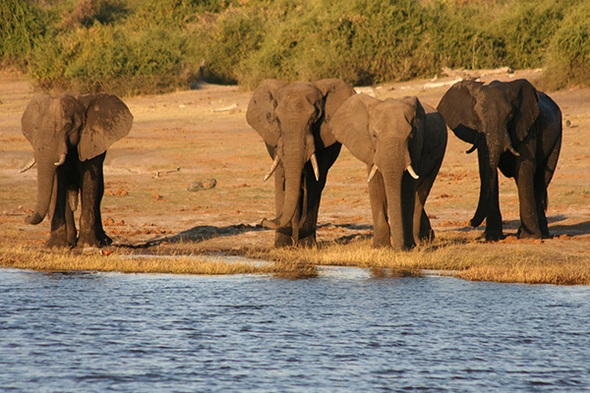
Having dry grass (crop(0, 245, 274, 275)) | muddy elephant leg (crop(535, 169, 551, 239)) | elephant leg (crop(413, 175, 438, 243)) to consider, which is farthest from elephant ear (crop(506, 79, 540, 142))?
dry grass (crop(0, 245, 274, 275))

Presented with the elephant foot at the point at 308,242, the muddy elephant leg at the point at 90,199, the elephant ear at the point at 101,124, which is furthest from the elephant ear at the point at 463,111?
the muddy elephant leg at the point at 90,199

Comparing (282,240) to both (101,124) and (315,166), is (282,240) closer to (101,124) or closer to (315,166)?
(315,166)

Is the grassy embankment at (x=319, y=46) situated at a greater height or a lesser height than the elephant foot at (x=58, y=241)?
greater

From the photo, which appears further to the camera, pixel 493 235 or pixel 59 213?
pixel 493 235

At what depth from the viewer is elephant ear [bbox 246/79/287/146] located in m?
17.0

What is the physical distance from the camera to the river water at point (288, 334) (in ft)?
33.1

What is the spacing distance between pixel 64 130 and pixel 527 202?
6.68m

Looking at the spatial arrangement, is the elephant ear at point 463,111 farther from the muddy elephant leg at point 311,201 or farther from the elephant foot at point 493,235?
the muddy elephant leg at point 311,201

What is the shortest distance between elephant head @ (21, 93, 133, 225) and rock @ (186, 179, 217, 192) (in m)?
6.73

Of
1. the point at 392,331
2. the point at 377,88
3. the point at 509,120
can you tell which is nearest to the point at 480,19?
the point at 377,88

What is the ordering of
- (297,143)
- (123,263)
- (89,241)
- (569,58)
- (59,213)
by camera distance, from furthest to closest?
(569,58), (89,241), (59,213), (297,143), (123,263)

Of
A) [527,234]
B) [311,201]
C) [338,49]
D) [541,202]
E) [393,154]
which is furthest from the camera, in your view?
[338,49]

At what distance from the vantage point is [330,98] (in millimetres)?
17016

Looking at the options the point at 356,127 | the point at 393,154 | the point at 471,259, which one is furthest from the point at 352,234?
the point at 393,154
